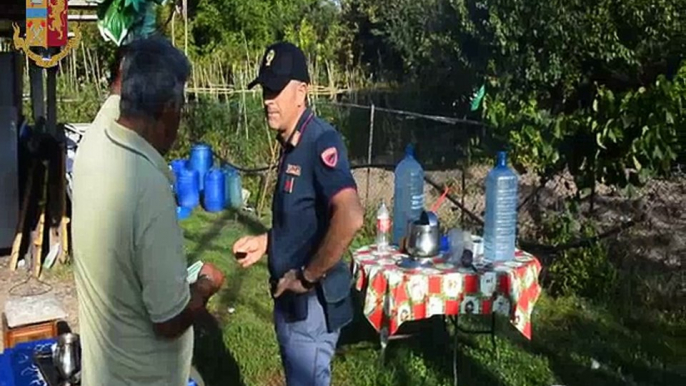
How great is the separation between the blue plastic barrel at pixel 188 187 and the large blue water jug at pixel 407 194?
5516mm

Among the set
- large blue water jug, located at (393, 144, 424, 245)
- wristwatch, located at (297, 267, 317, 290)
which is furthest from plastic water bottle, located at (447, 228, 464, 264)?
wristwatch, located at (297, 267, 317, 290)

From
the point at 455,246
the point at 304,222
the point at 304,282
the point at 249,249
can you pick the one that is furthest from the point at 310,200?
the point at 455,246

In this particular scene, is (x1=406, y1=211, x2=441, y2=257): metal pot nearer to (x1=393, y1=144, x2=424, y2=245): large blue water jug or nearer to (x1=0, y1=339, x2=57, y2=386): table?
(x1=393, y1=144, x2=424, y2=245): large blue water jug

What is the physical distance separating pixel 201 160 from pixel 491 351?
607 cm

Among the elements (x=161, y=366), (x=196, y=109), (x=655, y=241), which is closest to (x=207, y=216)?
(x=196, y=109)

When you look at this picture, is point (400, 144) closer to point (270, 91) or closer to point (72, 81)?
point (72, 81)

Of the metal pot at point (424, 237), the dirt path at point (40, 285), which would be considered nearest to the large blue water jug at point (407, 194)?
the metal pot at point (424, 237)

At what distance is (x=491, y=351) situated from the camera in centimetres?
486

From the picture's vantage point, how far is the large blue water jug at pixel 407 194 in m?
4.56

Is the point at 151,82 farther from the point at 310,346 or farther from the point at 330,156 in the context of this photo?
the point at 310,346

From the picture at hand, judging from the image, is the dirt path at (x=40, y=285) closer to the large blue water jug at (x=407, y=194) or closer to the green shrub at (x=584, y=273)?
the large blue water jug at (x=407, y=194)

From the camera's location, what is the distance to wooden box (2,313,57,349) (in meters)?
3.83

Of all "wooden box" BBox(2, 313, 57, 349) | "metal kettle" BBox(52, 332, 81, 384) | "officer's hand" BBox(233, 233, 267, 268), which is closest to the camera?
"metal kettle" BBox(52, 332, 81, 384)

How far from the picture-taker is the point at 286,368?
299 centimetres
